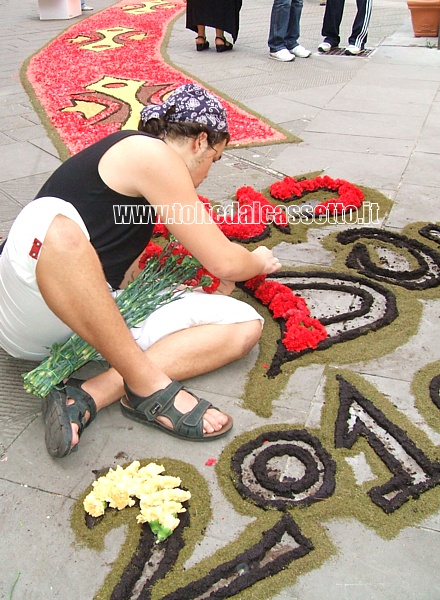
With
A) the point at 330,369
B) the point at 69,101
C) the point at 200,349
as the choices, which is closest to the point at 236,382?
the point at 200,349

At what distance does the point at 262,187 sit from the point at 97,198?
2.08 m

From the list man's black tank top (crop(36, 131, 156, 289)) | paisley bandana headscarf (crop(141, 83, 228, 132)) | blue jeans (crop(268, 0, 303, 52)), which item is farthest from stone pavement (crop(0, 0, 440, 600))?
paisley bandana headscarf (crop(141, 83, 228, 132))

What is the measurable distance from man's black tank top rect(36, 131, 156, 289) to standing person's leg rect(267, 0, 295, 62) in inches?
217

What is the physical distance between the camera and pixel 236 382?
8.16ft

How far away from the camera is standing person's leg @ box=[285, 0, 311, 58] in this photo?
283 inches

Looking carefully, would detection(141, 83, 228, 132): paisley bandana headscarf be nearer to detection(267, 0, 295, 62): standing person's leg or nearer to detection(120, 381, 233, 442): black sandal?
detection(120, 381, 233, 442): black sandal

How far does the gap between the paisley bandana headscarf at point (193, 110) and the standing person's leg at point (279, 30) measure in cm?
538

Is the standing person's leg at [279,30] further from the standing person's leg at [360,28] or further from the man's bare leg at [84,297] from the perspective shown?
the man's bare leg at [84,297]

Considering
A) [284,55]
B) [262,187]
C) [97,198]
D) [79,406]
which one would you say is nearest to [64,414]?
[79,406]

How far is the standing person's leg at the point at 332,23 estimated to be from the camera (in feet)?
24.4

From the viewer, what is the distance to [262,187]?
4.18 m

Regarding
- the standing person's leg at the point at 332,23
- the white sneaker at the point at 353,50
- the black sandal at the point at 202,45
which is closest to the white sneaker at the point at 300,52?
the standing person's leg at the point at 332,23

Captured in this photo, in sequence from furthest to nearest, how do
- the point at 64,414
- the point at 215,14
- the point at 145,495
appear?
the point at 215,14
the point at 64,414
the point at 145,495

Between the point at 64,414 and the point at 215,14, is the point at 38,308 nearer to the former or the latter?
the point at 64,414
